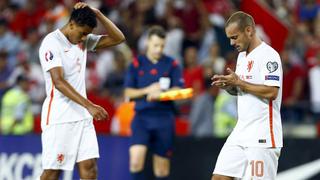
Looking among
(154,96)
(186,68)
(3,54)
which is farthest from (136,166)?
(3,54)

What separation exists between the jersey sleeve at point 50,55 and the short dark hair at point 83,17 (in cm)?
36

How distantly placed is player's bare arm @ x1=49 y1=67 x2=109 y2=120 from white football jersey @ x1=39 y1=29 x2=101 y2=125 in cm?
15

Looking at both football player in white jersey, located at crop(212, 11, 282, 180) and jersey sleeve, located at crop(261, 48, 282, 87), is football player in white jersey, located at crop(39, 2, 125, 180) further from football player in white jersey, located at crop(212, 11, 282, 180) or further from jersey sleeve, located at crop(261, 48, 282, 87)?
jersey sleeve, located at crop(261, 48, 282, 87)

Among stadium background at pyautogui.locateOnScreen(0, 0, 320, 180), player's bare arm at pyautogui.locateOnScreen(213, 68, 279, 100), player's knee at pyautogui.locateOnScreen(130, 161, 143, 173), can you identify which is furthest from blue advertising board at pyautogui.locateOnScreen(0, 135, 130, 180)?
player's bare arm at pyautogui.locateOnScreen(213, 68, 279, 100)

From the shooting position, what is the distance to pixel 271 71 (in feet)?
31.0

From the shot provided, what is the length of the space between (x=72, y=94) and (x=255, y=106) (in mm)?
1908

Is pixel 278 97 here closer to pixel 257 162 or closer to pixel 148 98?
pixel 257 162

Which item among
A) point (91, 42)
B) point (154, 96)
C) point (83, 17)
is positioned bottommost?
point (154, 96)

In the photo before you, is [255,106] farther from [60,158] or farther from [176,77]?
[176,77]

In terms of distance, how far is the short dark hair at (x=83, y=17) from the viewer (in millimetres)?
10102

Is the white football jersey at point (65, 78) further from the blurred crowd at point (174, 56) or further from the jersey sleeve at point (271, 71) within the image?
the blurred crowd at point (174, 56)

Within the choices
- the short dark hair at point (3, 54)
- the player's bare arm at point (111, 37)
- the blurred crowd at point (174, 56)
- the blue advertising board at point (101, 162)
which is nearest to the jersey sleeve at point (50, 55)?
the player's bare arm at point (111, 37)

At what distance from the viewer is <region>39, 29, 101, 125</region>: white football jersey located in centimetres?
1025

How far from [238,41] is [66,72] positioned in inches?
76.1
